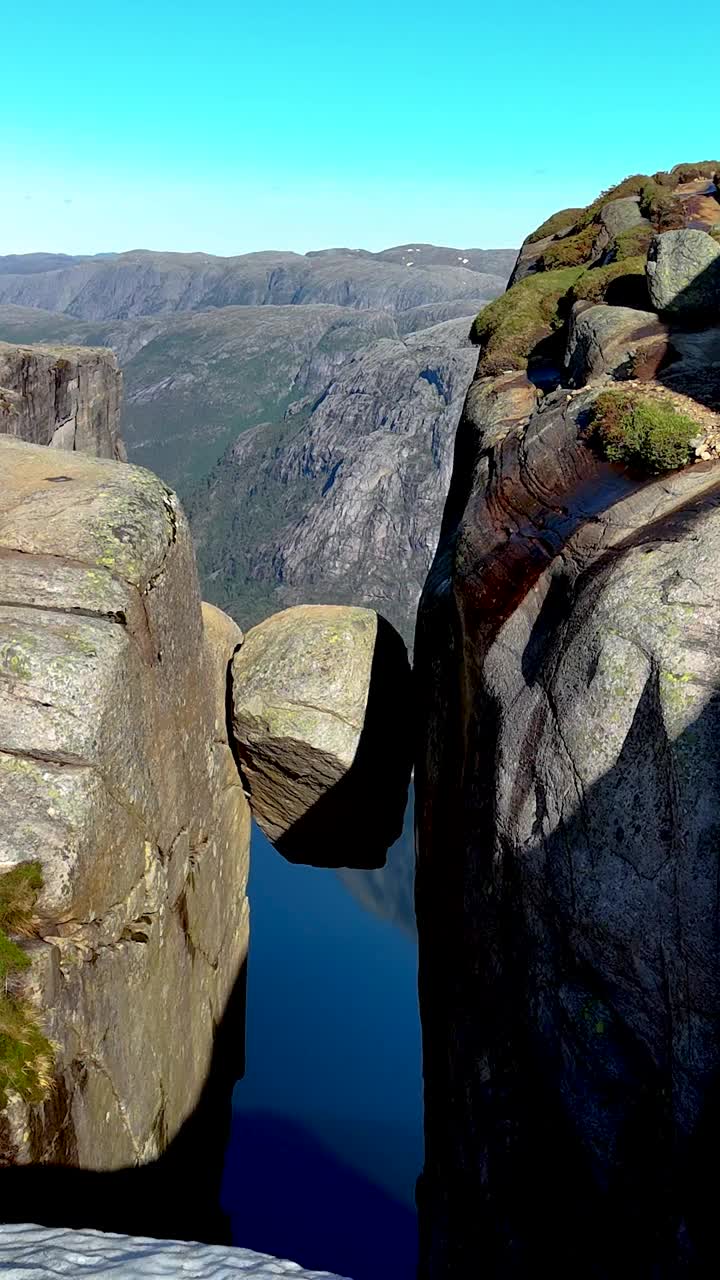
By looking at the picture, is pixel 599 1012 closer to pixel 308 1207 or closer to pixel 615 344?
pixel 615 344

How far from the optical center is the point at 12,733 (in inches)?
507

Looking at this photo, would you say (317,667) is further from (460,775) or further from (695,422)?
(695,422)

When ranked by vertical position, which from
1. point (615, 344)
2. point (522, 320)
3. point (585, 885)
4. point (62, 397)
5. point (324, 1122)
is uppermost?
point (522, 320)

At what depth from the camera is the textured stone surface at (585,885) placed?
391 inches

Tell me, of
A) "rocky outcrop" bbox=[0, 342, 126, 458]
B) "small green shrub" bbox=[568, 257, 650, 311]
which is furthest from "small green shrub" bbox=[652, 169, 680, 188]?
"rocky outcrop" bbox=[0, 342, 126, 458]

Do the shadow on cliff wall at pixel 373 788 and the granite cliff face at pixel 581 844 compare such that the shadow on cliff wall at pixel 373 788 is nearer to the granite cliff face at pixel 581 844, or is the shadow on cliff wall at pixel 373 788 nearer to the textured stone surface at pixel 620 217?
the granite cliff face at pixel 581 844

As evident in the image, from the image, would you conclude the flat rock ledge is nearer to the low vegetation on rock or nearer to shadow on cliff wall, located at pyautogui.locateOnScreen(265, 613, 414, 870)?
the low vegetation on rock

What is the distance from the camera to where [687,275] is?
19.8 m

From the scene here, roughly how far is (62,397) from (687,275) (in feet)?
73.5

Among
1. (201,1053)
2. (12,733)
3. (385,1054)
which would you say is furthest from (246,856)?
(385,1054)

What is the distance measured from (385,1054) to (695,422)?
132ft

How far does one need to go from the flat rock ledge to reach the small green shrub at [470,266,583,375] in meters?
21.7

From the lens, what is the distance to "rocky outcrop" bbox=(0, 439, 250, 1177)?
12.6m

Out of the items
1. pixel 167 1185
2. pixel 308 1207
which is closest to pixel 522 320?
pixel 167 1185
